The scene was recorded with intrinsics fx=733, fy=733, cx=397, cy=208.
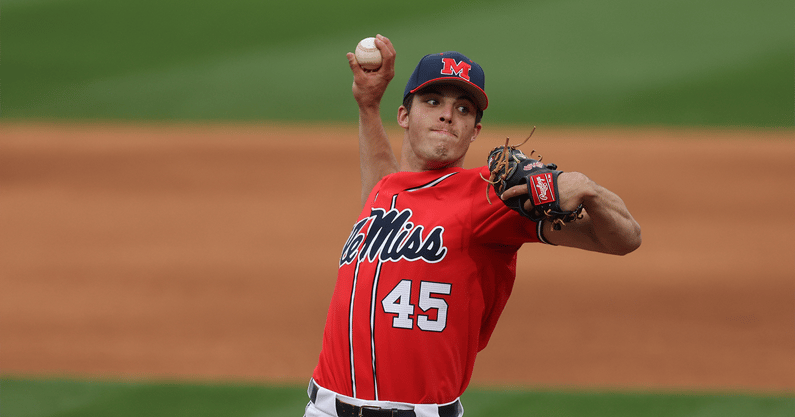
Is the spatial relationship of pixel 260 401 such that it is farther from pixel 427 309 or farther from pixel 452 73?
pixel 452 73

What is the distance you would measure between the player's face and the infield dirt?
3.27 meters

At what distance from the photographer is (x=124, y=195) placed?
799 cm

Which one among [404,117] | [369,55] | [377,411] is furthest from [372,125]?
[377,411]

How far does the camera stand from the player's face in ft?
8.46

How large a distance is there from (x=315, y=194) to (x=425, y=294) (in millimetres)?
5771

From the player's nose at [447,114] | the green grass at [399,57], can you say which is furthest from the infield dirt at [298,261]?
the player's nose at [447,114]

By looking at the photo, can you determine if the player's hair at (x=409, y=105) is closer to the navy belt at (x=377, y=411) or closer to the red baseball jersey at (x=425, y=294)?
the red baseball jersey at (x=425, y=294)

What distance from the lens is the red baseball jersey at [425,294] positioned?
8.00 ft

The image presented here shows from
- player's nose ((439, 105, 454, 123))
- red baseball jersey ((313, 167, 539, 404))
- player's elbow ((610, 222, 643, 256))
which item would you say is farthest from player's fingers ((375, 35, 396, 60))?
player's elbow ((610, 222, 643, 256))

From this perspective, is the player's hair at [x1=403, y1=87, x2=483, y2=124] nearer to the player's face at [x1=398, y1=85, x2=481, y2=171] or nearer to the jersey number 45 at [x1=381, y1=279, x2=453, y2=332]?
the player's face at [x1=398, y1=85, x2=481, y2=171]

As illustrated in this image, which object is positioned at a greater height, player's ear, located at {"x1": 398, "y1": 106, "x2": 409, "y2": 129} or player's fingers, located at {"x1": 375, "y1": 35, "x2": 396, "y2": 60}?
player's fingers, located at {"x1": 375, "y1": 35, "x2": 396, "y2": 60}

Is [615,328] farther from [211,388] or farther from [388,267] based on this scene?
[388,267]

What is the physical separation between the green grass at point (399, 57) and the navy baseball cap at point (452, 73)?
6.83 m

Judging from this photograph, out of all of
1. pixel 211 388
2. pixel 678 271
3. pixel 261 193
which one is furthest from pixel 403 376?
pixel 261 193
